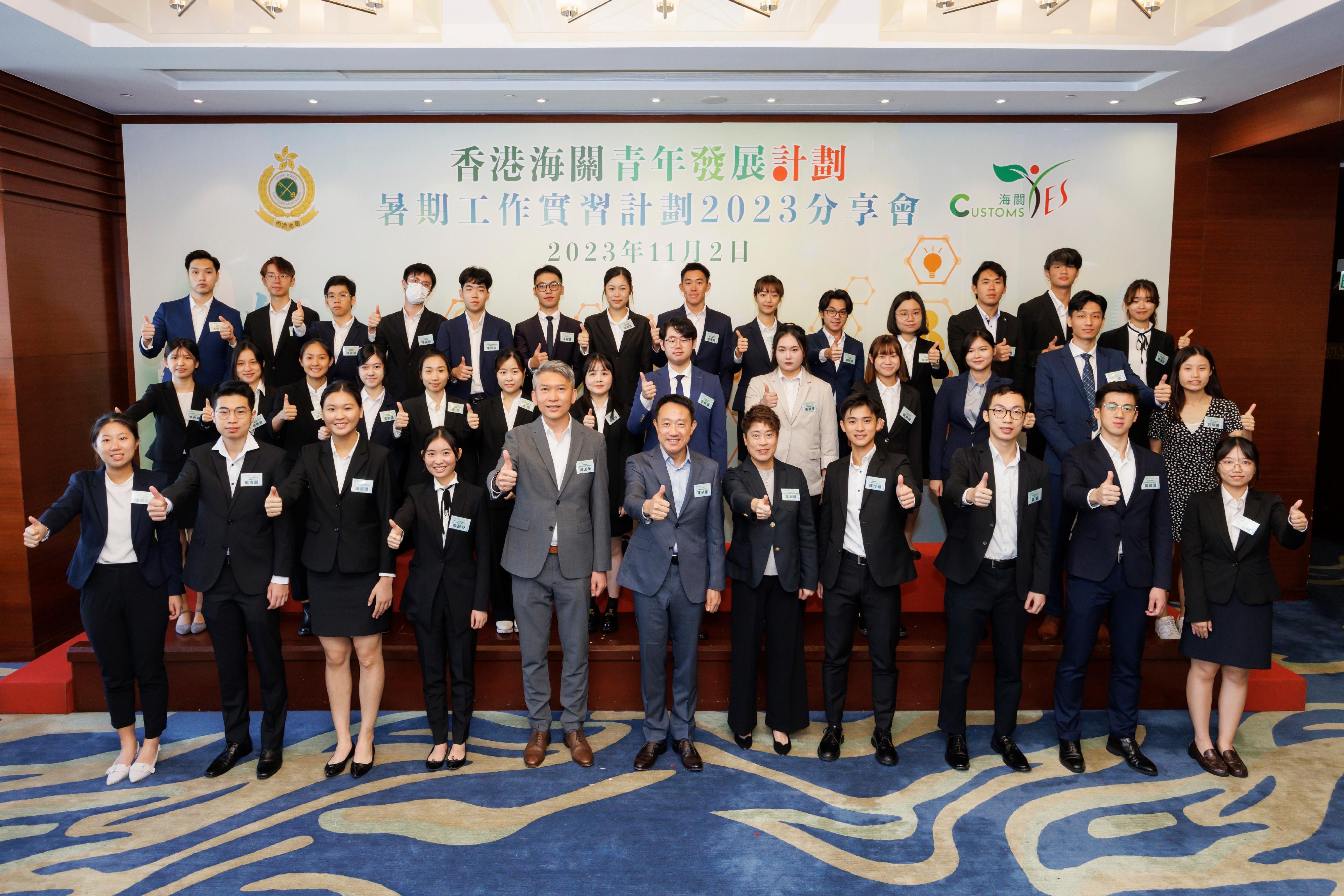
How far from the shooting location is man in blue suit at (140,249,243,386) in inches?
211

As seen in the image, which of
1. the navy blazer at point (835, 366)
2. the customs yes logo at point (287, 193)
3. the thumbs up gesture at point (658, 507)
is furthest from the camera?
the customs yes logo at point (287, 193)

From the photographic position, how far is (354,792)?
3.62 meters

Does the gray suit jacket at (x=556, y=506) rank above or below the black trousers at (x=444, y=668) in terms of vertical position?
above

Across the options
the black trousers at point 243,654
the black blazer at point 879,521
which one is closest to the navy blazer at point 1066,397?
the black blazer at point 879,521

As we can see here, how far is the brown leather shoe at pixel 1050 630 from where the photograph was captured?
14.9 ft

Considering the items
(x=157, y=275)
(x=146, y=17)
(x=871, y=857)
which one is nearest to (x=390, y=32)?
(x=146, y=17)

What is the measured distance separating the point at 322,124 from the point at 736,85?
3122 millimetres

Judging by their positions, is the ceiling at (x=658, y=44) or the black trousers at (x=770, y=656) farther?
the ceiling at (x=658, y=44)

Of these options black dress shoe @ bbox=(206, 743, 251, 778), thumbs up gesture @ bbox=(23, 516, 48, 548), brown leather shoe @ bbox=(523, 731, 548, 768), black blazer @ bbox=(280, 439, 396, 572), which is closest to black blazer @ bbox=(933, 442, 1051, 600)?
thumbs up gesture @ bbox=(23, 516, 48, 548)

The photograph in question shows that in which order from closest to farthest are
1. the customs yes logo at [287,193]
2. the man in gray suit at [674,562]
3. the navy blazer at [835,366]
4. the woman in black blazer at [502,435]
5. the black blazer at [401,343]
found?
the man in gray suit at [674,562] < the woman in black blazer at [502,435] < the navy blazer at [835,366] < the black blazer at [401,343] < the customs yes logo at [287,193]

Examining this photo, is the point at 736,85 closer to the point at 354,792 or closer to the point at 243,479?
the point at 243,479

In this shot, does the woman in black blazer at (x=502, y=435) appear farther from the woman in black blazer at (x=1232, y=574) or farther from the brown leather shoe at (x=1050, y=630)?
the woman in black blazer at (x=1232, y=574)

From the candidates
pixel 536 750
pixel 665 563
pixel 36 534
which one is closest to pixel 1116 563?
pixel 665 563

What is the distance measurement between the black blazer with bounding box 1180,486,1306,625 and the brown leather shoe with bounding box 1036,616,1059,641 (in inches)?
31.9
